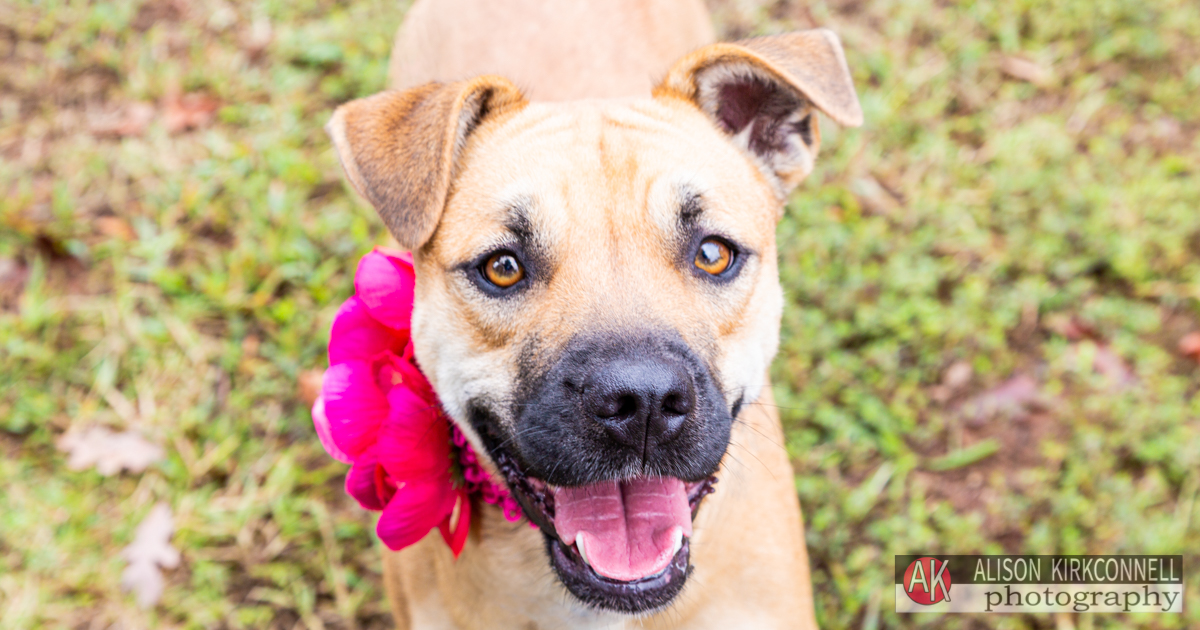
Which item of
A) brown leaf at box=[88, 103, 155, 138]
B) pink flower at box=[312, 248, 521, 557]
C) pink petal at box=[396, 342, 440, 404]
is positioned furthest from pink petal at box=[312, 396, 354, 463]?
brown leaf at box=[88, 103, 155, 138]

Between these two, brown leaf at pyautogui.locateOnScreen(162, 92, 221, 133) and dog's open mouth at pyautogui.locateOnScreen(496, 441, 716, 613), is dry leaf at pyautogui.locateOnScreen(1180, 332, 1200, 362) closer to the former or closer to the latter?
dog's open mouth at pyautogui.locateOnScreen(496, 441, 716, 613)

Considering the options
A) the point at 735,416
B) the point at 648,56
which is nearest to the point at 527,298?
the point at 735,416

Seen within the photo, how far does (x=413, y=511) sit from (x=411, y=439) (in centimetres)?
23

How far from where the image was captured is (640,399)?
229 cm

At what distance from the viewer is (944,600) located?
4.09m

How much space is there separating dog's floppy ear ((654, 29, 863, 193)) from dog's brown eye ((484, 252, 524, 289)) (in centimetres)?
97

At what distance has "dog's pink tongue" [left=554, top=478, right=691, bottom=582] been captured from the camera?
8.55 ft

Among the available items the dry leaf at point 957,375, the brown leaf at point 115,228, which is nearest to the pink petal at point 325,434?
the brown leaf at point 115,228

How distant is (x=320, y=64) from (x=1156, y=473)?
5674 mm

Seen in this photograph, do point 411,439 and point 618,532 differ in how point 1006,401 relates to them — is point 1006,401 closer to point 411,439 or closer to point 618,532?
point 618,532

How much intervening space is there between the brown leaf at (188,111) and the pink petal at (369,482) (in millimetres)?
3809

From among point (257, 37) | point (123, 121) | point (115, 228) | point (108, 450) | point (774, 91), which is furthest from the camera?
point (257, 37)

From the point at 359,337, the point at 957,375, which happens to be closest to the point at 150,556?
the point at 359,337

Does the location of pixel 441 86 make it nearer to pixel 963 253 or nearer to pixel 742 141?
pixel 742 141
